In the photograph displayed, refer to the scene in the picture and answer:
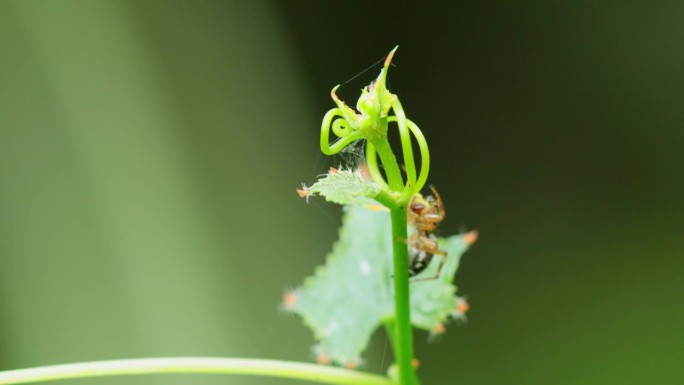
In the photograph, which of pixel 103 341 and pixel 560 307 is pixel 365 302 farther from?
pixel 103 341

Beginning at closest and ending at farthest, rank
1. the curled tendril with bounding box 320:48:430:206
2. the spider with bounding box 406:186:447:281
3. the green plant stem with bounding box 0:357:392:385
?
the curled tendril with bounding box 320:48:430:206 < the green plant stem with bounding box 0:357:392:385 < the spider with bounding box 406:186:447:281

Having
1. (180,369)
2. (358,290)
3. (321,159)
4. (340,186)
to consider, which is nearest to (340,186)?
(340,186)

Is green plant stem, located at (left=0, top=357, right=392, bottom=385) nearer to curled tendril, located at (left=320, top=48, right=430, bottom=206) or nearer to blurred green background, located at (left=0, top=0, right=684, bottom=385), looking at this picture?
curled tendril, located at (left=320, top=48, right=430, bottom=206)

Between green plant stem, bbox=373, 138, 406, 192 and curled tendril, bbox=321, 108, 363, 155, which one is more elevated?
curled tendril, bbox=321, 108, 363, 155

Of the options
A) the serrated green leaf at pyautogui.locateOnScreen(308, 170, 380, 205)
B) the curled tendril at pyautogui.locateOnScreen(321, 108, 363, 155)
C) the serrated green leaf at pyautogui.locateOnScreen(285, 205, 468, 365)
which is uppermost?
the curled tendril at pyautogui.locateOnScreen(321, 108, 363, 155)

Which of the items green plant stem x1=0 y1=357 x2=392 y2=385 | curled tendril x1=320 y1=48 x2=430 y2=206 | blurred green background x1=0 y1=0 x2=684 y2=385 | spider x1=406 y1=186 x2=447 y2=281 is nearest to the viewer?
curled tendril x1=320 y1=48 x2=430 y2=206

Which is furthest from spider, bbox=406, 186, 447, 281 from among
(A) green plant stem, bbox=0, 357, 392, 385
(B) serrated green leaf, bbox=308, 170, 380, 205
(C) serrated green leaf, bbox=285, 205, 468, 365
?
(B) serrated green leaf, bbox=308, 170, 380, 205

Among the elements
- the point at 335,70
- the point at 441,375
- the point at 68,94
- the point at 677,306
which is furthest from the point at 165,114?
the point at 677,306

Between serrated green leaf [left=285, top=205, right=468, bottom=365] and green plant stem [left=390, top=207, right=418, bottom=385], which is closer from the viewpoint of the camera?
green plant stem [left=390, top=207, right=418, bottom=385]
